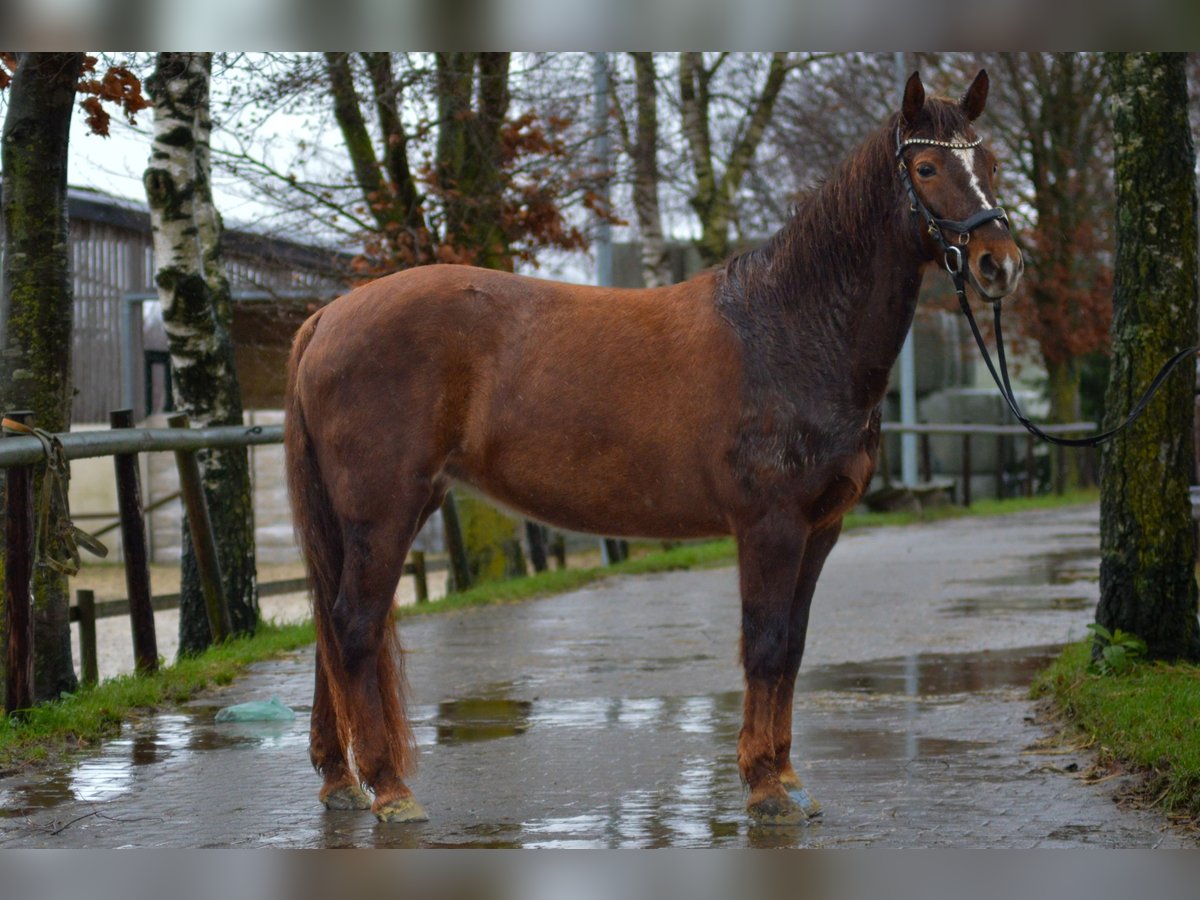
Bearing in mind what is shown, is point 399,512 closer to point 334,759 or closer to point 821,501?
point 334,759

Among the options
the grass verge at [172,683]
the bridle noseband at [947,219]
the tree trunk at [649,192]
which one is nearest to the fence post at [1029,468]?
the tree trunk at [649,192]

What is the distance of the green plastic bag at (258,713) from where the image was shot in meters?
7.02

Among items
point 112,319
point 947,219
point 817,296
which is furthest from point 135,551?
point 112,319

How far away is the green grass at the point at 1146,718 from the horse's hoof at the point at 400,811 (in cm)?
247

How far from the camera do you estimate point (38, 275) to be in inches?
280

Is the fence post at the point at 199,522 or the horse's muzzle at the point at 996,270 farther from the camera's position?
the fence post at the point at 199,522

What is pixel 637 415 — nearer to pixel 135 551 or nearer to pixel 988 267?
pixel 988 267

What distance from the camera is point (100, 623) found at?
16109 millimetres

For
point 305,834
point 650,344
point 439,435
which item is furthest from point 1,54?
point 305,834

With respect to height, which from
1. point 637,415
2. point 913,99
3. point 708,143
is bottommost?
point 637,415

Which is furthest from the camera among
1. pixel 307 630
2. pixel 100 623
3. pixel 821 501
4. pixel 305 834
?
pixel 100 623

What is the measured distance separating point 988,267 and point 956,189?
32cm

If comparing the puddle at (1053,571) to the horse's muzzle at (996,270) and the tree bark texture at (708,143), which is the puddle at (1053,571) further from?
the horse's muzzle at (996,270)

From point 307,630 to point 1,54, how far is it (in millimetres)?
4259
